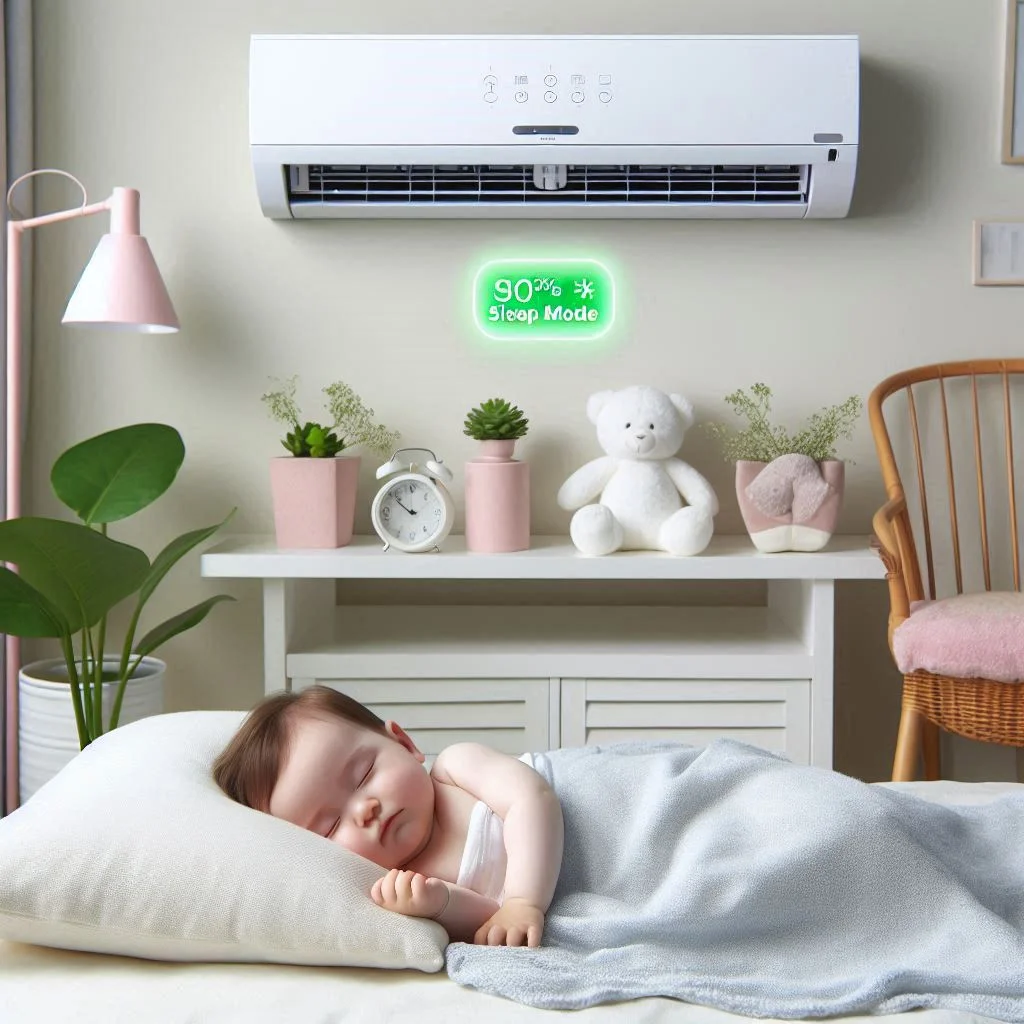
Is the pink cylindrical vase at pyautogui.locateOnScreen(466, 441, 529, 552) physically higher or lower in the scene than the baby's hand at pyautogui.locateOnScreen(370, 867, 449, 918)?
higher

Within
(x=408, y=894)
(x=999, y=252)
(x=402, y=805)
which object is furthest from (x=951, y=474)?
(x=408, y=894)

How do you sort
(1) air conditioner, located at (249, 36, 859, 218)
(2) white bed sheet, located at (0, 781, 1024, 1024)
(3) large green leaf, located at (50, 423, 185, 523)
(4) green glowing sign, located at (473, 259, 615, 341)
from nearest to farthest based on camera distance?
1. (2) white bed sheet, located at (0, 781, 1024, 1024)
2. (3) large green leaf, located at (50, 423, 185, 523)
3. (1) air conditioner, located at (249, 36, 859, 218)
4. (4) green glowing sign, located at (473, 259, 615, 341)

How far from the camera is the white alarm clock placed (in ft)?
7.82

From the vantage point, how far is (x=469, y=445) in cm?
271

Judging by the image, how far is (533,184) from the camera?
8.40ft

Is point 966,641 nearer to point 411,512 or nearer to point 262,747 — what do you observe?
point 411,512

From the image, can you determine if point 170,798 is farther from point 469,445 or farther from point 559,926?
point 469,445

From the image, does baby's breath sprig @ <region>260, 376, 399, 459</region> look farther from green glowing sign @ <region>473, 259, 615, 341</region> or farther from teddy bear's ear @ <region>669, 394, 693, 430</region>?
teddy bear's ear @ <region>669, 394, 693, 430</region>

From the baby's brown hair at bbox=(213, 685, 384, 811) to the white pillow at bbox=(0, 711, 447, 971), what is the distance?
11cm

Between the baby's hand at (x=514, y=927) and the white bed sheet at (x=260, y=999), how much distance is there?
0.21 ft

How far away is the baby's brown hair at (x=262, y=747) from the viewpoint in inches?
48.8

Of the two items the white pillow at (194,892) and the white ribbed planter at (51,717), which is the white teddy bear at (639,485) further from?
the white pillow at (194,892)

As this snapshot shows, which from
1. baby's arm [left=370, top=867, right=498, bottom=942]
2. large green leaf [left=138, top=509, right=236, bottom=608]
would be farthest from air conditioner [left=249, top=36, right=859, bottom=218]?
baby's arm [left=370, top=867, right=498, bottom=942]

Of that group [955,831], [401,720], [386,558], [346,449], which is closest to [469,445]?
[346,449]
